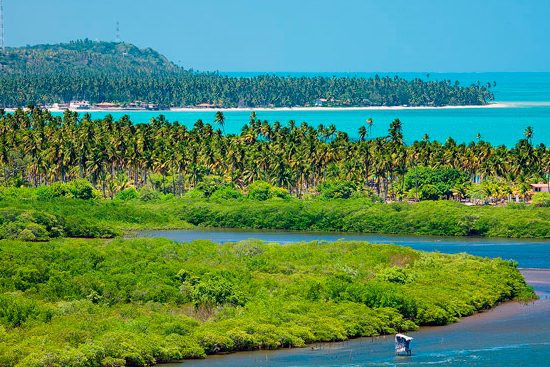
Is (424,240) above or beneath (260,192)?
beneath

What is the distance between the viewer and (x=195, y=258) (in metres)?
73.3

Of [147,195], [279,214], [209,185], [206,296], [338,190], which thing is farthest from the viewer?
[209,185]

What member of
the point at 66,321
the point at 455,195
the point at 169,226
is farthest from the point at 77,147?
the point at 66,321

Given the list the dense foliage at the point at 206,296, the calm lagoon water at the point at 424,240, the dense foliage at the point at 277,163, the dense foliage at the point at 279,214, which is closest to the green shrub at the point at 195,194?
the dense foliage at the point at 279,214

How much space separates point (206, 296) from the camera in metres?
60.2

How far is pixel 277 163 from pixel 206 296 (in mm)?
75760

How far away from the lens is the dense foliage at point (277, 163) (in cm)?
13438

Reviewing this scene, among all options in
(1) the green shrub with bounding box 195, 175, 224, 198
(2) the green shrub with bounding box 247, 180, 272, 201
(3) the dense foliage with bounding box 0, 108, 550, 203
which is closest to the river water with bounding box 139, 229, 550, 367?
(2) the green shrub with bounding box 247, 180, 272, 201

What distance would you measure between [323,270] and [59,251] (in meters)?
19.7

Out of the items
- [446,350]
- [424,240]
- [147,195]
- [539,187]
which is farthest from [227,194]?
[446,350]

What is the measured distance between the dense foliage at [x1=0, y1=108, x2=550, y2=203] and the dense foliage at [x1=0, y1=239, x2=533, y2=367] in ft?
184

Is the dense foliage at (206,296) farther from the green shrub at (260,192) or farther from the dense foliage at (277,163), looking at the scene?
the dense foliage at (277,163)

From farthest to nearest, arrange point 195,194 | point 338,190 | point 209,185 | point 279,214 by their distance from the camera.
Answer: point 209,185 < point 195,194 < point 338,190 < point 279,214

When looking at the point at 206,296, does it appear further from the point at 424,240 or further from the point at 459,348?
the point at 424,240
